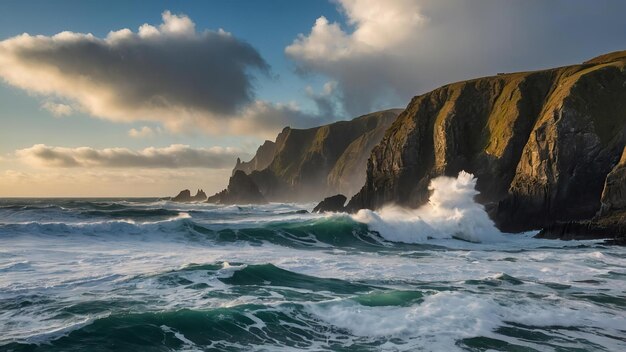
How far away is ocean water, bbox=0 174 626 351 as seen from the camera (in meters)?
9.91

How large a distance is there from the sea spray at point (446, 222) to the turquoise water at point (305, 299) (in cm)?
1008

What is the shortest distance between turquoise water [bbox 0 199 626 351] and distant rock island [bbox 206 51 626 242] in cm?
1317

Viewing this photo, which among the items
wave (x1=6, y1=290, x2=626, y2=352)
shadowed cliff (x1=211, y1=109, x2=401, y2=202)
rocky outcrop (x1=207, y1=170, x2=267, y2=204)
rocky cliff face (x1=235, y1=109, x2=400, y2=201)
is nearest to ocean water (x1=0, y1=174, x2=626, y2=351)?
wave (x1=6, y1=290, x2=626, y2=352)

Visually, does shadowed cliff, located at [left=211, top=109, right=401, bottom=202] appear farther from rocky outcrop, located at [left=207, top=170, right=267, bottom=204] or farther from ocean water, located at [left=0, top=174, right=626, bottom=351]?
ocean water, located at [left=0, top=174, right=626, bottom=351]

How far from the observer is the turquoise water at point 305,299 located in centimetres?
988

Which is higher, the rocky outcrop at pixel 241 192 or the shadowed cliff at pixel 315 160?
the shadowed cliff at pixel 315 160

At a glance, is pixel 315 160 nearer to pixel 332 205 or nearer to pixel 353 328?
pixel 332 205

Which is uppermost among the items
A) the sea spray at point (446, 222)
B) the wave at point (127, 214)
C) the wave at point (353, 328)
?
the sea spray at point (446, 222)

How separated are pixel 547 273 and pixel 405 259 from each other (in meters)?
7.00

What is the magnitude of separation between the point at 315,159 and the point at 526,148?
376ft

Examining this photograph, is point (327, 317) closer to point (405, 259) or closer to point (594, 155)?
point (405, 259)

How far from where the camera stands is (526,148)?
44.9 meters

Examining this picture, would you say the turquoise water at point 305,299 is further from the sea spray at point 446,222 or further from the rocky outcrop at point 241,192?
the rocky outcrop at point 241,192

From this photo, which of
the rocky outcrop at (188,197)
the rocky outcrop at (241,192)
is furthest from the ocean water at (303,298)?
the rocky outcrop at (188,197)
